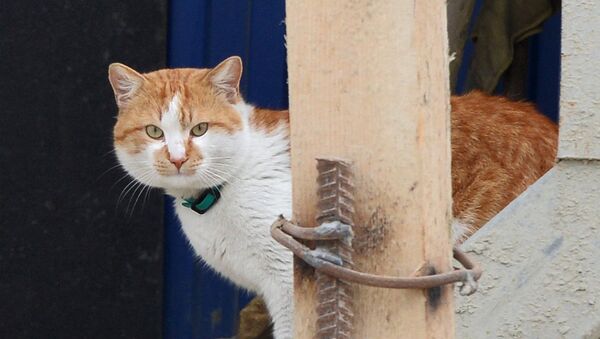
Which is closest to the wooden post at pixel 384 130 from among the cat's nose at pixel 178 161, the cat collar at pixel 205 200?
the cat's nose at pixel 178 161

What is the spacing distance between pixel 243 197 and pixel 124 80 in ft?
1.90

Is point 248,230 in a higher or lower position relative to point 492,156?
lower

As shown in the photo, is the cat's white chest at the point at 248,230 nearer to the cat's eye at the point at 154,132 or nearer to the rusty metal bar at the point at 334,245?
the cat's eye at the point at 154,132

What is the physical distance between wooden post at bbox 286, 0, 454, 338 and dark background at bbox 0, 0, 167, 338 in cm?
309

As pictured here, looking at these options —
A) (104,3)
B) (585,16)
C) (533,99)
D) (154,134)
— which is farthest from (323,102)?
(533,99)

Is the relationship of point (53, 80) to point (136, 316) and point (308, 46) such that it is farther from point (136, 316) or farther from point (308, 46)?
point (308, 46)

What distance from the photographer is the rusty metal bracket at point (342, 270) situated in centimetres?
184

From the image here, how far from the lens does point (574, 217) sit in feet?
10.5

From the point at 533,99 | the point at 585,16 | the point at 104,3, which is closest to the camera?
the point at 585,16

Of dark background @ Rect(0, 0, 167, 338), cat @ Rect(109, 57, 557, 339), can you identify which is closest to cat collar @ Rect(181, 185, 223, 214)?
cat @ Rect(109, 57, 557, 339)

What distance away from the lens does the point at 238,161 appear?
12.3 ft

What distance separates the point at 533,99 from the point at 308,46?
373 cm

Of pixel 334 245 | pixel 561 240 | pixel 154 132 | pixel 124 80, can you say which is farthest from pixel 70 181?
pixel 334 245

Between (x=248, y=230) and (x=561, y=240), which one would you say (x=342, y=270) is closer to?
(x=561, y=240)
